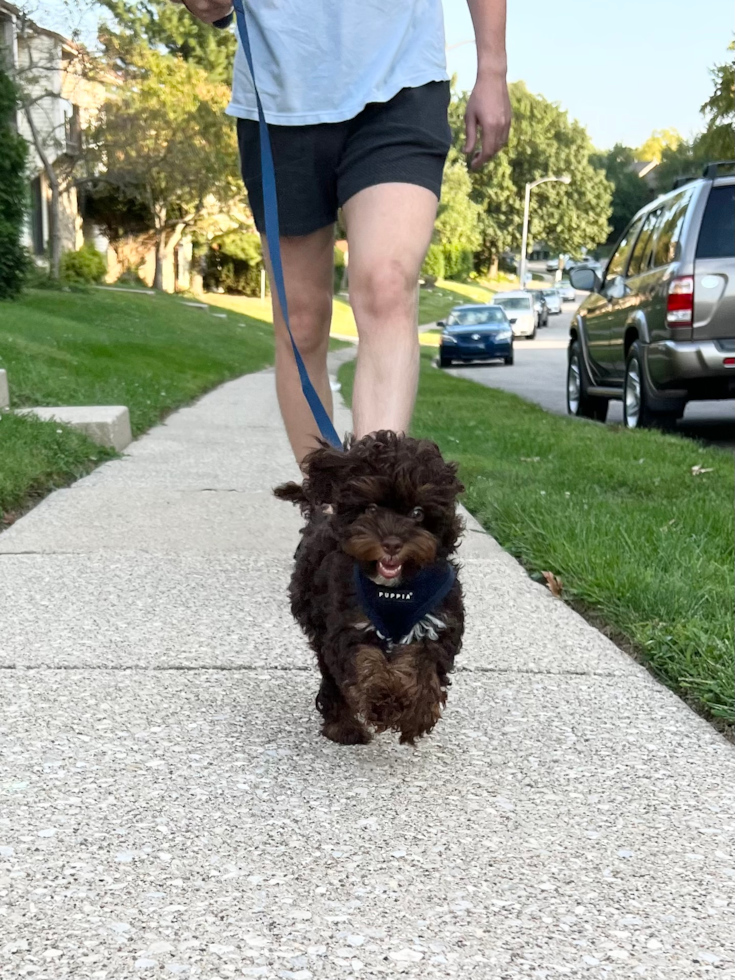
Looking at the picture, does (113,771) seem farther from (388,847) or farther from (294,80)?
(294,80)

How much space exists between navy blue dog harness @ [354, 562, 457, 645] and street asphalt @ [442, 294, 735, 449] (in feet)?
28.0

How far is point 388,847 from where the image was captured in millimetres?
2377

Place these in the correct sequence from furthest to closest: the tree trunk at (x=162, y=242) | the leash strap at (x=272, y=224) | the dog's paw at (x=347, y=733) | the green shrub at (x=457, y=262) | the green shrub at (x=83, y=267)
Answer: the green shrub at (x=457, y=262)
the tree trunk at (x=162, y=242)
the green shrub at (x=83, y=267)
the leash strap at (x=272, y=224)
the dog's paw at (x=347, y=733)

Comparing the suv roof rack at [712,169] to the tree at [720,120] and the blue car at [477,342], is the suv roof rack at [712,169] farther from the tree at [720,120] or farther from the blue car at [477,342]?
the blue car at [477,342]

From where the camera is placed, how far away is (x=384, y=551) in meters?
2.51

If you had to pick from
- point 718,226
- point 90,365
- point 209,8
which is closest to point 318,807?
point 209,8

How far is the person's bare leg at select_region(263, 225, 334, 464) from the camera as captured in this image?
3664mm

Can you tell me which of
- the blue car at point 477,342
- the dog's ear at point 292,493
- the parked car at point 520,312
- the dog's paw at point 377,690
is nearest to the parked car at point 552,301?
the parked car at point 520,312

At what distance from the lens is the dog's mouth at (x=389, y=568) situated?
256 cm

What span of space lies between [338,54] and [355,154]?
0.29 meters

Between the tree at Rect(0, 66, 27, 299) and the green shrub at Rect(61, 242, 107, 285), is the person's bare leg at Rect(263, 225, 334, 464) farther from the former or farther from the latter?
the green shrub at Rect(61, 242, 107, 285)

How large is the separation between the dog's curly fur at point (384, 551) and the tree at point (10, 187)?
829 inches

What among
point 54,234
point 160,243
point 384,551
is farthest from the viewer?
point 160,243

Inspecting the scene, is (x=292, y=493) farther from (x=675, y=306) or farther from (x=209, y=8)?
(x=675, y=306)
